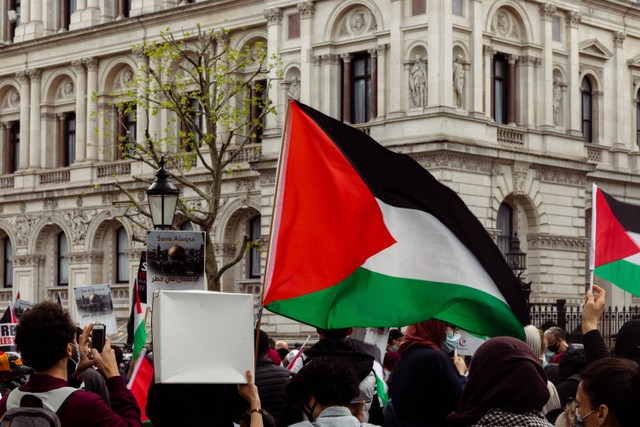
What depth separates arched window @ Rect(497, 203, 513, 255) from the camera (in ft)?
119

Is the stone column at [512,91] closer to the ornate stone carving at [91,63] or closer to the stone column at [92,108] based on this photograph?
the stone column at [92,108]

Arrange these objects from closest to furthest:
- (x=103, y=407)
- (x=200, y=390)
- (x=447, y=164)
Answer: (x=103, y=407), (x=200, y=390), (x=447, y=164)

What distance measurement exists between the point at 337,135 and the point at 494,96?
93.5 ft

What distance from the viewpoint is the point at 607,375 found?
5367 mm

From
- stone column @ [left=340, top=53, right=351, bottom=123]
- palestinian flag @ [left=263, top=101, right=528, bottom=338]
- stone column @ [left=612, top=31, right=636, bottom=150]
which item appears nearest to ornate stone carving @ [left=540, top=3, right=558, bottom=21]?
stone column @ [left=612, top=31, right=636, bottom=150]

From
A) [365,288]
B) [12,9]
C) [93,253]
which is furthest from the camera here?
[12,9]

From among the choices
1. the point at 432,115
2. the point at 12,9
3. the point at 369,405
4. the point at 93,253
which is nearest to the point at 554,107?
the point at 432,115

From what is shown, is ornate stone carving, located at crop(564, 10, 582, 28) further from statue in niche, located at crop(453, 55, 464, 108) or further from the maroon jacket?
the maroon jacket

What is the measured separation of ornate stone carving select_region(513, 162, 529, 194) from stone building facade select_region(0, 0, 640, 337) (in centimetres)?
5

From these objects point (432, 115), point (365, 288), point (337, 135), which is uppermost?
point (432, 115)

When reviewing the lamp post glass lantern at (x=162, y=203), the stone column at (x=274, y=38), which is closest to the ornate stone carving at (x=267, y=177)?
the stone column at (x=274, y=38)

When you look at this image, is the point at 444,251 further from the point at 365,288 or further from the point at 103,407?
the point at 103,407

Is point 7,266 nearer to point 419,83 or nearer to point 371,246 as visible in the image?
point 419,83

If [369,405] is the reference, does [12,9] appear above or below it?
above
